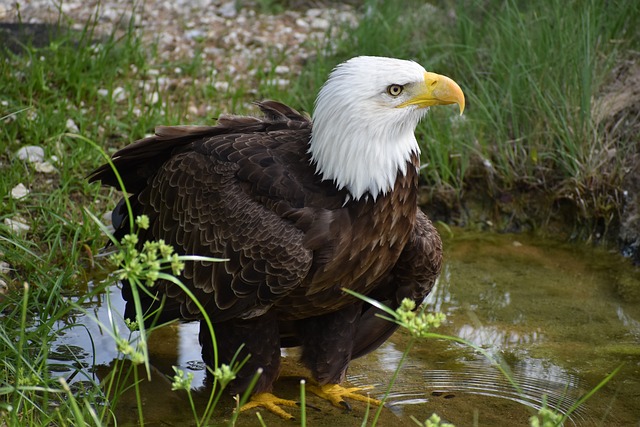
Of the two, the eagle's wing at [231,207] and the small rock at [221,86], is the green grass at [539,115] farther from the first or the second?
the eagle's wing at [231,207]

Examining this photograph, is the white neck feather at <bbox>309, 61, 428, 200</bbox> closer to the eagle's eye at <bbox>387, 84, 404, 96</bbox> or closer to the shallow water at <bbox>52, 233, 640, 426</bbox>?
the eagle's eye at <bbox>387, 84, 404, 96</bbox>

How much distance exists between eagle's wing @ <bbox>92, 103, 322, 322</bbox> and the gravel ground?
290cm

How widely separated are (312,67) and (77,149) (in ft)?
6.23

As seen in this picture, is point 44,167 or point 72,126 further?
point 72,126

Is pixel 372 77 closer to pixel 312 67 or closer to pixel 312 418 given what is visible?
pixel 312 418

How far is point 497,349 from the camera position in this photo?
4.48 metres

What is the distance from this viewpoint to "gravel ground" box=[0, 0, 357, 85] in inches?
286

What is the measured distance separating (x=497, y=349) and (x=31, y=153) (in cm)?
289

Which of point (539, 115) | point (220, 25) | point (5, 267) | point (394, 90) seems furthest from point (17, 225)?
point (220, 25)

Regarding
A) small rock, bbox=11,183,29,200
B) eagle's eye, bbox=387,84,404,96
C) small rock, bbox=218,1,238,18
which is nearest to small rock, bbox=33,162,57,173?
small rock, bbox=11,183,29,200

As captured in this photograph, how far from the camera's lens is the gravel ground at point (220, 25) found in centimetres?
726

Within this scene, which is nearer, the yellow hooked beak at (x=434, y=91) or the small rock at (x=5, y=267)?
the yellow hooked beak at (x=434, y=91)

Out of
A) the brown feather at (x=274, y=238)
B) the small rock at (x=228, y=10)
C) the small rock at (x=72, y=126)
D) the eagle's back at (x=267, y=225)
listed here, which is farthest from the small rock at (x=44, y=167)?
the small rock at (x=228, y=10)

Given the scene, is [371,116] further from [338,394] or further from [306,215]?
[338,394]
